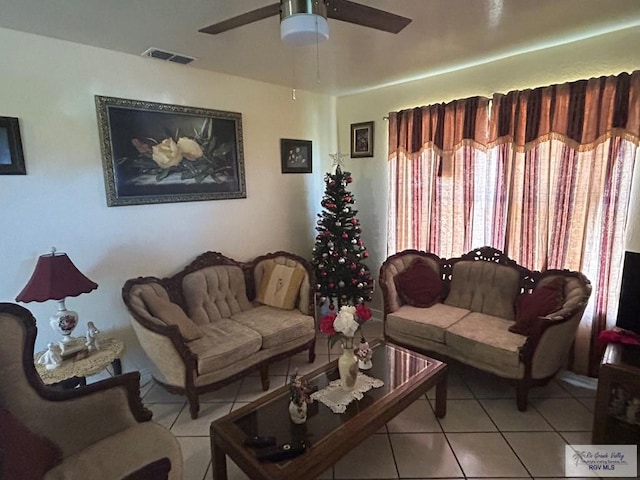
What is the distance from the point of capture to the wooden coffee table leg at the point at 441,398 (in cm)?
243

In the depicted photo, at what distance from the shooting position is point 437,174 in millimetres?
3609

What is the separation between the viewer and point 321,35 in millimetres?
1542

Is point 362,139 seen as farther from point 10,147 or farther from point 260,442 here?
point 260,442

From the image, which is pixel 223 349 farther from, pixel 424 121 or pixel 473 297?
pixel 424 121

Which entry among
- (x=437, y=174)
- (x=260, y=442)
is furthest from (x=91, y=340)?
(x=437, y=174)

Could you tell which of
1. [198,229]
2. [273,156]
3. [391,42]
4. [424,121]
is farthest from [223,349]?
[424,121]

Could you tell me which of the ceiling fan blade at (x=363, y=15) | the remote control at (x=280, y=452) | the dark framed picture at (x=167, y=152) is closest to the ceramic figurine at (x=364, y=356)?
the remote control at (x=280, y=452)

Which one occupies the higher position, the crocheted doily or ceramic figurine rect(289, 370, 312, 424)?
ceramic figurine rect(289, 370, 312, 424)

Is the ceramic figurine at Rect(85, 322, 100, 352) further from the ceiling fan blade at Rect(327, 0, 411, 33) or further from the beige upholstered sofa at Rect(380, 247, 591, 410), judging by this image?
the ceiling fan blade at Rect(327, 0, 411, 33)

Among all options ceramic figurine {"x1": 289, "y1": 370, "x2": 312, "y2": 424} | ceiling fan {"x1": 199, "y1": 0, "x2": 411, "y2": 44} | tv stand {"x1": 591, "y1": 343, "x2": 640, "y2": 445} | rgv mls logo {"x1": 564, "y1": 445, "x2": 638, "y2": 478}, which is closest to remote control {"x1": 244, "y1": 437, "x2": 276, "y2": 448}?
ceramic figurine {"x1": 289, "y1": 370, "x2": 312, "y2": 424}

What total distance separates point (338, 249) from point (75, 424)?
262cm

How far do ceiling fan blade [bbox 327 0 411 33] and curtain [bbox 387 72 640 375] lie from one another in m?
1.75

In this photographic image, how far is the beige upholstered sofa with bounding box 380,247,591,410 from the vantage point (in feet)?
8.30

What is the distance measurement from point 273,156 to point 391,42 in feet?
5.65
